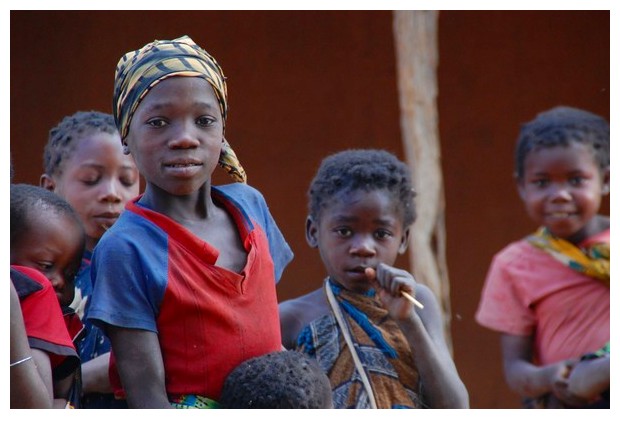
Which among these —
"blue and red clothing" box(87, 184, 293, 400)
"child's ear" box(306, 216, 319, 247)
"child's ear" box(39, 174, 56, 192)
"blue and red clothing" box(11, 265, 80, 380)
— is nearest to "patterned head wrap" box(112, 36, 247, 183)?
"blue and red clothing" box(87, 184, 293, 400)

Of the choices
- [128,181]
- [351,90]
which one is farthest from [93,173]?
[351,90]

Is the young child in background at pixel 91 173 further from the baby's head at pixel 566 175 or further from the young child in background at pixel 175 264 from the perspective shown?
the baby's head at pixel 566 175

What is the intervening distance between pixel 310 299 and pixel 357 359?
289mm

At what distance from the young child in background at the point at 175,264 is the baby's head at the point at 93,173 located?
632 mm

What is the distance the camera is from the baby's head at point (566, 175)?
398 centimetres

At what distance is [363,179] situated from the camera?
3213 mm

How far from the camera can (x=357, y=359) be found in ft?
9.83

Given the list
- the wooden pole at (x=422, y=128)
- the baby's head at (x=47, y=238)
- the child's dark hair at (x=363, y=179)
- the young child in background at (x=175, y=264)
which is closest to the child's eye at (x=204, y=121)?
the young child in background at (x=175, y=264)

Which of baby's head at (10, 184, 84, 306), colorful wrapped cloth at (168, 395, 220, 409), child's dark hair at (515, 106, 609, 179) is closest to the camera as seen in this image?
colorful wrapped cloth at (168, 395, 220, 409)

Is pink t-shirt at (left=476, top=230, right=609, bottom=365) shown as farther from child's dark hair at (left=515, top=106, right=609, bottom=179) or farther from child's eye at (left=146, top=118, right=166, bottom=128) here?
child's eye at (left=146, top=118, right=166, bottom=128)

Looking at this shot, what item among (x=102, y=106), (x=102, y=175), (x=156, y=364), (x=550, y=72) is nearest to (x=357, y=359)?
(x=156, y=364)

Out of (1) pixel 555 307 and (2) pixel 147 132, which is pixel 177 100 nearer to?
(2) pixel 147 132

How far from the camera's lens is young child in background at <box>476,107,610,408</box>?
3936 millimetres

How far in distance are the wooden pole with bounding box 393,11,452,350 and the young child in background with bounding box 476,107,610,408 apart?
1.65 m
